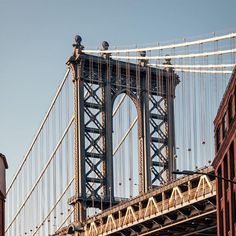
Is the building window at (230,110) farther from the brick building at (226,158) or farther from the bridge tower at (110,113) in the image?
the bridge tower at (110,113)

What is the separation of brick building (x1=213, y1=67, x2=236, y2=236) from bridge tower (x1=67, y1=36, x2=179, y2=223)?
28.6 metres

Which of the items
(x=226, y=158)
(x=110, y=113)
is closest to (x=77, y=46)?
(x=110, y=113)

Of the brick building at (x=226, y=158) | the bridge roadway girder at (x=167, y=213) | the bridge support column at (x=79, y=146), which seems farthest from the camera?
the bridge support column at (x=79, y=146)

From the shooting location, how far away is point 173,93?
102m

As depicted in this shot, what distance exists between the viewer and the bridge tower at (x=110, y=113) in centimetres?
9888

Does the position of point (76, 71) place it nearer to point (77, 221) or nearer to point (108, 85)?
point (108, 85)

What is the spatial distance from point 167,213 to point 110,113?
2170 centimetres

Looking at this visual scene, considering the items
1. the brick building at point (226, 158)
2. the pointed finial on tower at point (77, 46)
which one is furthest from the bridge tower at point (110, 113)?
the brick building at point (226, 158)

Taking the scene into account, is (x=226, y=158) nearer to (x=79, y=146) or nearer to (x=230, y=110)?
(x=230, y=110)

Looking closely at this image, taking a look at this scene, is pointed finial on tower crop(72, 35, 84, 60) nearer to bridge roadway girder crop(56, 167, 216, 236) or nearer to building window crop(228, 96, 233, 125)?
bridge roadway girder crop(56, 167, 216, 236)

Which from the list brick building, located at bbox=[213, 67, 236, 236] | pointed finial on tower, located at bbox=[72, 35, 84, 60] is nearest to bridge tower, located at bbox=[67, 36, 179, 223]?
pointed finial on tower, located at bbox=[72, 35, 84, 60]

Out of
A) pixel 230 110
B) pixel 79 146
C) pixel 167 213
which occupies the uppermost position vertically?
pixel 79 146

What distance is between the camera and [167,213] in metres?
Answer: 80.5

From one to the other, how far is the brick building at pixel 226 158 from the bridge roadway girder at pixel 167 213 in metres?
3.82
